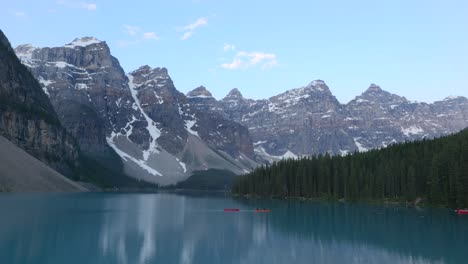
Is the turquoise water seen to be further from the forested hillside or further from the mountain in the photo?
the mountain

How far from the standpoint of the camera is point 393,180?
128875 millimetres

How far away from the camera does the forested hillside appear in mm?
103250

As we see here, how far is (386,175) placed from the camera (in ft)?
433

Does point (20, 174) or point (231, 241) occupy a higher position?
point (20, 174)

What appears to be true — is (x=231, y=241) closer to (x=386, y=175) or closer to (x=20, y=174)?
(x=386, y=175)

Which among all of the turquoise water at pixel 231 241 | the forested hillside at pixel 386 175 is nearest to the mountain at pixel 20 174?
the forested hillside at pixel 386 175

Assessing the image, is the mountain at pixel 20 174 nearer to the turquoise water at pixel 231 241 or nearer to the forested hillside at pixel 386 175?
the forested hillside at pixel 386 175

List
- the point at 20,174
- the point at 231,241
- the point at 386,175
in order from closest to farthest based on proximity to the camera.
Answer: the point at 231,241, the point at 386,175, the point at 20,174

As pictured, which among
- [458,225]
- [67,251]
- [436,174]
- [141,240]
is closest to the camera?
[67,251]

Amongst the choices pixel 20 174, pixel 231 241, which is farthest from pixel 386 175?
pixel 20 174

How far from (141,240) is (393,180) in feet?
307

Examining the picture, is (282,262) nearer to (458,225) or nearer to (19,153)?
(458,225)

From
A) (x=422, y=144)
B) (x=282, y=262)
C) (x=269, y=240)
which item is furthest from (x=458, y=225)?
(x=422, y=144)

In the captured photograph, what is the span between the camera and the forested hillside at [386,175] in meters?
103
